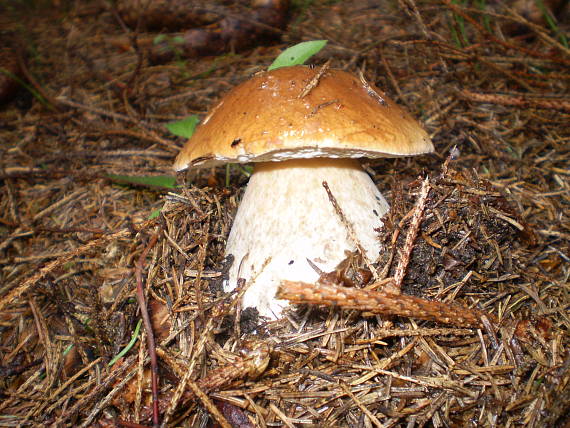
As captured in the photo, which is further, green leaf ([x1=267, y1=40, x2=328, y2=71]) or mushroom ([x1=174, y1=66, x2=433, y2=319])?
green leaf ([x1=267, y1=40, x2=328, y2=71])

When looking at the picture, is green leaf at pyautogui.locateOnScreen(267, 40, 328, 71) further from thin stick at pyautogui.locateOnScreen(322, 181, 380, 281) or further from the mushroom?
thin stick at pyautogui.locateOnScreen(322, 181, 380, 281)

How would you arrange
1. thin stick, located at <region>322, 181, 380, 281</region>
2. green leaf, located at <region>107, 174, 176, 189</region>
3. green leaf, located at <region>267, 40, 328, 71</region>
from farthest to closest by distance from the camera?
1. green leaf, located at <region>107, 174, 176, 189</region>
2. green leaf, located at <region>267, 40, 328, 71</region>
3. thin stick, located at <region>322, 181, 380, 281</region>

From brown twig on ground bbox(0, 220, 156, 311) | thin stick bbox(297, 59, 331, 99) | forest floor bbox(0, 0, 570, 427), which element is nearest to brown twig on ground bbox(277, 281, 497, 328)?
forest floor bbox(0, 0, 570, 427)

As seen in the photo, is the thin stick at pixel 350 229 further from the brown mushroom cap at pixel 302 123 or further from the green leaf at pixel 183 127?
the green leaf at pixel 183 127

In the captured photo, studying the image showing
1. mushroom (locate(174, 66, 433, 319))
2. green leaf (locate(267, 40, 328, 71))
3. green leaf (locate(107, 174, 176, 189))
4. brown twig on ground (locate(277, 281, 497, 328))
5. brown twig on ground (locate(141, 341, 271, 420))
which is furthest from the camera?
green leaf (locate(107, 174, 176, 189))

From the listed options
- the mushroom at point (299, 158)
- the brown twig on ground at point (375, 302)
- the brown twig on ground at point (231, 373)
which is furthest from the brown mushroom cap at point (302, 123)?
the brown twig on ground at point (231, 373)

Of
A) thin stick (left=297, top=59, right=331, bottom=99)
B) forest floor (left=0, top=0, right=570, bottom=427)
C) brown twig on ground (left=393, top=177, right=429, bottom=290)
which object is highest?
thin stick (left=297, top=59, right=331, bottom=99)

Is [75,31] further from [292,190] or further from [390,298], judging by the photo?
[390,298]
